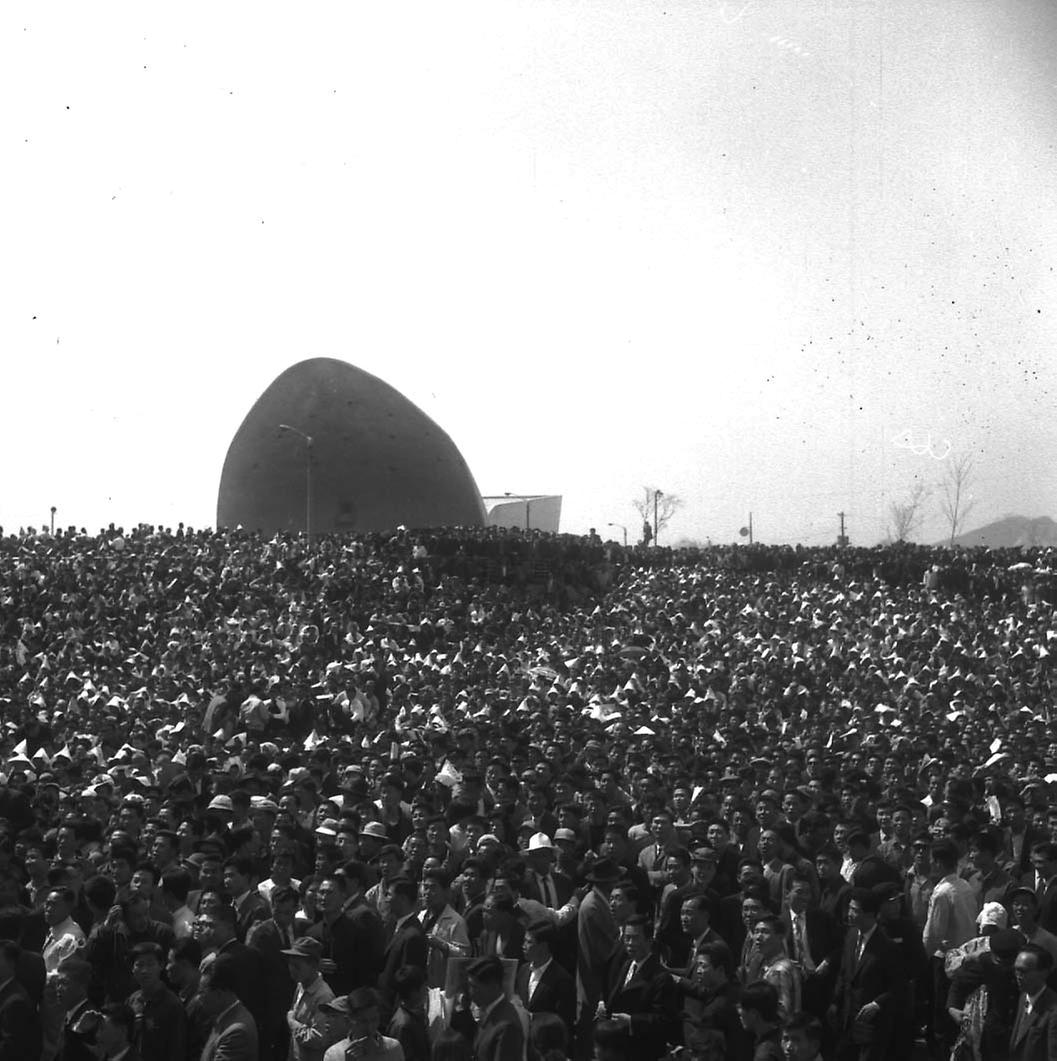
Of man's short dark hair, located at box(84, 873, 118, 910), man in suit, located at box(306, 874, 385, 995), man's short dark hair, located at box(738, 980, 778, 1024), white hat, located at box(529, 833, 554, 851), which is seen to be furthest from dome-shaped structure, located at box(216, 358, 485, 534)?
man's short dark hair, located at box(738, 980, 778, 1024)

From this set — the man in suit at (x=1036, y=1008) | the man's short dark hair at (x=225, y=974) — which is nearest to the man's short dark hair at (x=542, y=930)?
the man's short dark hair at (x=225, y=974)

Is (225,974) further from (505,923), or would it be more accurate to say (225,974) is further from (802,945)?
(802,945)

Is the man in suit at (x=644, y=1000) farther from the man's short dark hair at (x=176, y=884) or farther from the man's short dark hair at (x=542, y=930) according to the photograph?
the man's short dark hair at (x=176, y=884)

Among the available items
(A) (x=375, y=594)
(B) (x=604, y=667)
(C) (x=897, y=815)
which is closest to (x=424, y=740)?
(B) (x=604, y=667)

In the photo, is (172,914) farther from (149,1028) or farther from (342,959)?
(149,1028)

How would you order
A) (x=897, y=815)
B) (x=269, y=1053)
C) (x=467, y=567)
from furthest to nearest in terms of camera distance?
(x=467, y=567) < (x=897, y=815) < (x=269, y=1053)

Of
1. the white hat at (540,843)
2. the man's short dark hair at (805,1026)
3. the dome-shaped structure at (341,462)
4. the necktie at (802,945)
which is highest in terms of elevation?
the dome-shaped structure at (341,462)
